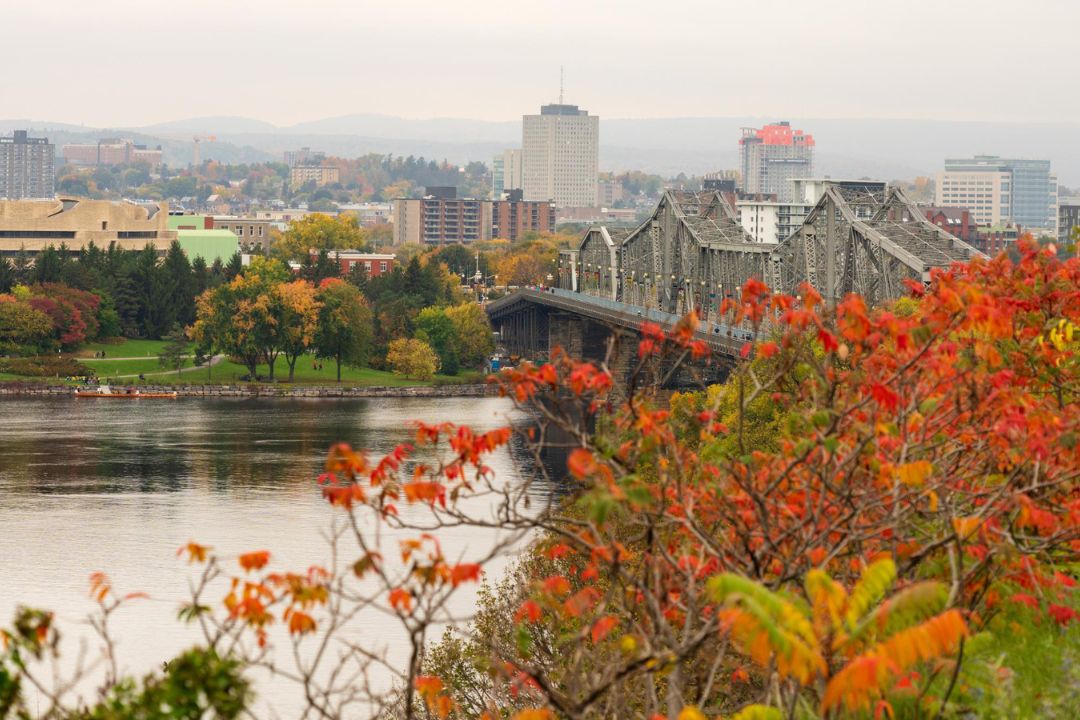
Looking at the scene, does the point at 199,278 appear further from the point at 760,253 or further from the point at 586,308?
the point at 760,253

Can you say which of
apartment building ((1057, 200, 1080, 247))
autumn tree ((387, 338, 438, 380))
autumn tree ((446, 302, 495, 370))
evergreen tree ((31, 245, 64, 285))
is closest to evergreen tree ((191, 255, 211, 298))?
evergreen tree ((31, 245, 64, 285))

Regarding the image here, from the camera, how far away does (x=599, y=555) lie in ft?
38.2

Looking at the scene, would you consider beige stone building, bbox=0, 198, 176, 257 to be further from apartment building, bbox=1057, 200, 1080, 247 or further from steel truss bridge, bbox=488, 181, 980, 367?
apartment building, bbox=1057, 200, 1080, 247

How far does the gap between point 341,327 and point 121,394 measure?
11604 mm

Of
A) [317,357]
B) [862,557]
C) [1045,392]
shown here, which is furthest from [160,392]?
[862,557]

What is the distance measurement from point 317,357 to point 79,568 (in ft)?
179

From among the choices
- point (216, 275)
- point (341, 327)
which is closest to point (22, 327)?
point (341, 327)

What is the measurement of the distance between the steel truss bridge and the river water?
30.8ft

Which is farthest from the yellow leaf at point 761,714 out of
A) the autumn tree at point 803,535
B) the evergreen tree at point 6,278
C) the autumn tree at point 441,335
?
the evergreen tree at point 6,278

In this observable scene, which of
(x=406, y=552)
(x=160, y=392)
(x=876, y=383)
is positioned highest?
(x=876, y=383)

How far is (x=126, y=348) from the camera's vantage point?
93188 millimetres

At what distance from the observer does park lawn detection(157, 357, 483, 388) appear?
8719cm

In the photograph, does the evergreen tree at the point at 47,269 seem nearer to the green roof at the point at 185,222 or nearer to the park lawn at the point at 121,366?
the park lawn at the point at 121,366

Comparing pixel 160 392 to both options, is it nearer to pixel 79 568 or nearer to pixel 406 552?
pixel 79 568
